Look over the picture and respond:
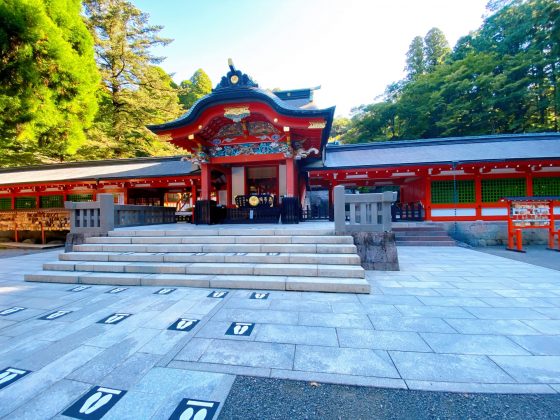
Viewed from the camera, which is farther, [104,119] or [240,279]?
[104,119]

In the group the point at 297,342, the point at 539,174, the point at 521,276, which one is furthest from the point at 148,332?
the point at 539,174

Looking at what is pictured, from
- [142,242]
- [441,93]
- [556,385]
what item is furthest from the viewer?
[441,93]

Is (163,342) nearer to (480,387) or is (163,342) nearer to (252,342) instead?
(252,342)

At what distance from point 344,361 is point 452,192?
12140 millimetres

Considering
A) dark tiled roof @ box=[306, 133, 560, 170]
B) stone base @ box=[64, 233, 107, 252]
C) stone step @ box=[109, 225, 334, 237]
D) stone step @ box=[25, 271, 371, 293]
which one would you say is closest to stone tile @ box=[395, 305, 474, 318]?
stone step @ box=[25, 271, 371, 293]

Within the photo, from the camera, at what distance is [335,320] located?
3096 millimetres

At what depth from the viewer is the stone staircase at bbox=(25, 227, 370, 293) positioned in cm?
448

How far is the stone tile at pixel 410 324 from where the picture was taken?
9.36ft

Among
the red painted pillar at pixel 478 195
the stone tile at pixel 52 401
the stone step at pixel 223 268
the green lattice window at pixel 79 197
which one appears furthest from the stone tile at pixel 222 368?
the green lattice window at pixel 79 197

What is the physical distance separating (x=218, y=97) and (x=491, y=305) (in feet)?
29.3

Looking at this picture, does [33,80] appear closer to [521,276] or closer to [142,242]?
[142,242]

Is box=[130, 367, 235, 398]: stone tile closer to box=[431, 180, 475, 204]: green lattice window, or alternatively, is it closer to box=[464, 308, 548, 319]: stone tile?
box=[464, 308, 548, 319]: stone tile

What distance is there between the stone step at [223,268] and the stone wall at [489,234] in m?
9.20

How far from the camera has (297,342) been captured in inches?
102
